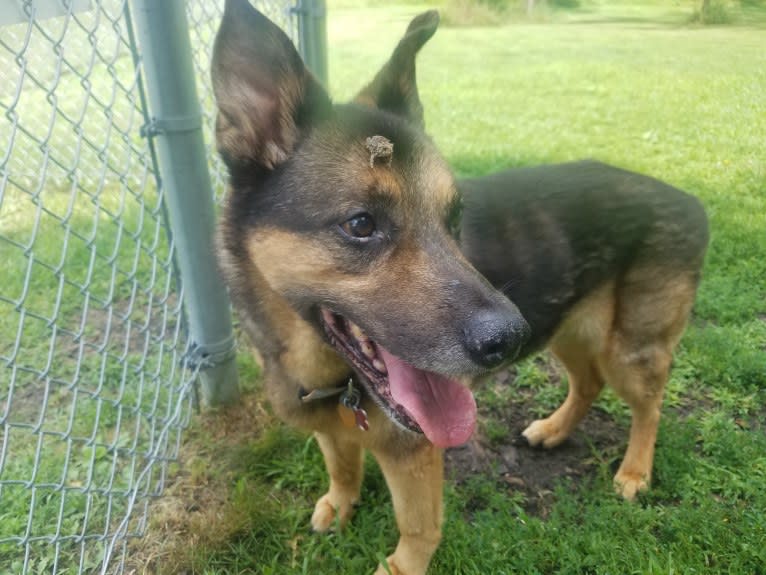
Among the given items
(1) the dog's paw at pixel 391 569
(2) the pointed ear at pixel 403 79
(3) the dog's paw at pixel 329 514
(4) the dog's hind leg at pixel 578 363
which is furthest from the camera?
(4) the dog's hind leg at pixel 578 363

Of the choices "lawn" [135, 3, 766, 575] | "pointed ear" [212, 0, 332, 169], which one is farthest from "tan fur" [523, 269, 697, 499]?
"pointed ear" [212, 0, 332, 169]

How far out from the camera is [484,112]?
8.62 metres

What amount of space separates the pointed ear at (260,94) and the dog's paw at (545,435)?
2.08 metres

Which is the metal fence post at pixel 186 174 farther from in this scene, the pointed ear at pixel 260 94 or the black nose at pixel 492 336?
the black nose at pixel 492 336

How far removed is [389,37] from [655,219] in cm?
883

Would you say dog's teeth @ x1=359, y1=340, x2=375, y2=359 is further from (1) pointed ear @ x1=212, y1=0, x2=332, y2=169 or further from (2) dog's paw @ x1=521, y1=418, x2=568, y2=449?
(2) dog's paw @ x1=521, y1=418, x2=568, y2=449

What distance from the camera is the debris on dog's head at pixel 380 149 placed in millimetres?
1872

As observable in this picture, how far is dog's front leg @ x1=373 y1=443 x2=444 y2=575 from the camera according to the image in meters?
2.26

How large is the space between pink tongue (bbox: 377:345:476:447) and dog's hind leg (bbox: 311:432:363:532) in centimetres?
75

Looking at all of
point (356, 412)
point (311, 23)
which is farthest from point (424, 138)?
point (311, 23)

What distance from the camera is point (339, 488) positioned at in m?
2.74

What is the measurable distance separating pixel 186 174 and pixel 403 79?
105 centimetres

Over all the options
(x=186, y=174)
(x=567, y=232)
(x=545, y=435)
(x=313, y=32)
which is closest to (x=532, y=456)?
(x=545, y=435)

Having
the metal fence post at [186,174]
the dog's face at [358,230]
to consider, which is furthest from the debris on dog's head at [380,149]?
the metal fence post at [186,174]
